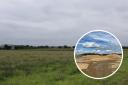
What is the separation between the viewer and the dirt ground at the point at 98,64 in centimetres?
556

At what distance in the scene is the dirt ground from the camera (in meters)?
5.56

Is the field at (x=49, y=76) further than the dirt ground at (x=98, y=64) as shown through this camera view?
Yes

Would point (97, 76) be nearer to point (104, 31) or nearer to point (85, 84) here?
point (104, 31)

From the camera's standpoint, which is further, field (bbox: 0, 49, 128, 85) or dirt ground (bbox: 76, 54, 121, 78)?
field (bbox: 0, 49, 128, 85)

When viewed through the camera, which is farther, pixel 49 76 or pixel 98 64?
pixel 49 76

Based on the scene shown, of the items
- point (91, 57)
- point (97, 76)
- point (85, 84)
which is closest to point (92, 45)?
point (91, 57)

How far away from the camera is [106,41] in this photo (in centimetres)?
558

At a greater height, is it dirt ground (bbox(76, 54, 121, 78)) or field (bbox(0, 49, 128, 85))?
dirt ground (bbox(76, 54, 121, 78))

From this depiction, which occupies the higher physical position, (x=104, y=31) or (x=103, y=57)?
(x=104, y=31)

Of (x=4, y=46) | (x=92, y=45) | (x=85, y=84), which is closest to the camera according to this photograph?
(x=92, y=45)

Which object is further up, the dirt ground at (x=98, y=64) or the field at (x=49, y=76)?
the dirt ground at (x=98, y=64)

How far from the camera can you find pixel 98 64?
221 inches

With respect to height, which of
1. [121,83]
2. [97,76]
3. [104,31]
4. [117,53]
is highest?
[104,31]

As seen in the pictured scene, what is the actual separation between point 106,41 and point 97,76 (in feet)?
2.07
